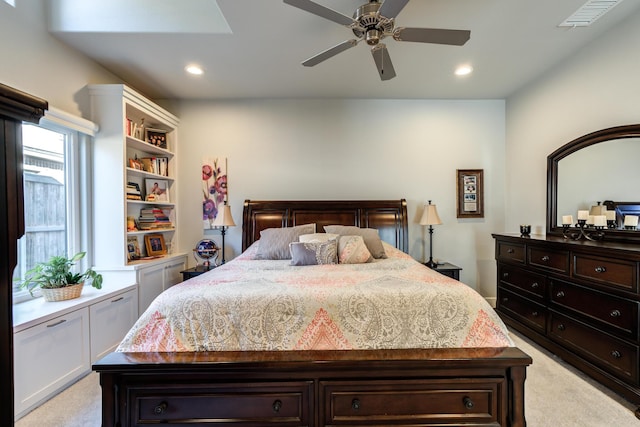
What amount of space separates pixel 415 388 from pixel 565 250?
1.89 meters

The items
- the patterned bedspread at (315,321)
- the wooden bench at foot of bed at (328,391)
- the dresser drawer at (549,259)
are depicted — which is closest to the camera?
the wooden bench at foot of bed at (328,391)

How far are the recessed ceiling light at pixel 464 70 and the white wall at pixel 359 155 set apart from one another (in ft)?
2.50

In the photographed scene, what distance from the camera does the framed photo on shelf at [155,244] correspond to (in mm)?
3549

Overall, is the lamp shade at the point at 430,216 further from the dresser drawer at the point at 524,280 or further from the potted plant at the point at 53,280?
the potted plant at the point at 53,280

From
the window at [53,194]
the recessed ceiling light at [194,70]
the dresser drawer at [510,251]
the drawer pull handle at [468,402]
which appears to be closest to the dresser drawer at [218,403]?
the drawer pull handle at [468,402]

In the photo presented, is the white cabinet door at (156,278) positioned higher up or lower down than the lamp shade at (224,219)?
lower down

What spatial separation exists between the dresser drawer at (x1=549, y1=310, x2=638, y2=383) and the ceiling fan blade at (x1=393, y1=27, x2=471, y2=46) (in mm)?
2332

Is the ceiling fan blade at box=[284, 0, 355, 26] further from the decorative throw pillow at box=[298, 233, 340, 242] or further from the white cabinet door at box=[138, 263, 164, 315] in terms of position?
the white cabinet door at box=[138, 263, 164, 315]

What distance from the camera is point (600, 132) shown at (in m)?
2.63

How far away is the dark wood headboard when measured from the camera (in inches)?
149

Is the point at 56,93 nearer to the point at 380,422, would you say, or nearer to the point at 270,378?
the point at 270,378

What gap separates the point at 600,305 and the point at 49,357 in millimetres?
4041

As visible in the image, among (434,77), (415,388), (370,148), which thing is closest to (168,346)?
(415,388)

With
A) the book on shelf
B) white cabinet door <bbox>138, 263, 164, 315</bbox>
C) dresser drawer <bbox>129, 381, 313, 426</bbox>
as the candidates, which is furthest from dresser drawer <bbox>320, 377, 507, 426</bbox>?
the book on shelf
